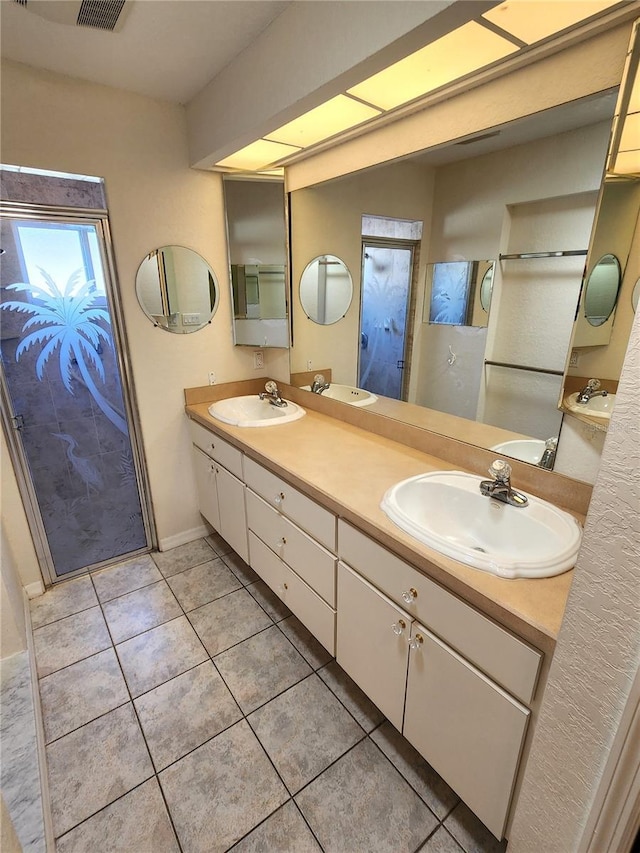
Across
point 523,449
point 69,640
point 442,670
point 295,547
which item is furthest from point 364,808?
point 69,640

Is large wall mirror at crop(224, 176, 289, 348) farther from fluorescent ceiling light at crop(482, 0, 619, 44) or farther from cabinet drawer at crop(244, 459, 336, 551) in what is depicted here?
fluorescent ceiling light at crop(482, 0, 619, 44)

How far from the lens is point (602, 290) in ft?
3.84

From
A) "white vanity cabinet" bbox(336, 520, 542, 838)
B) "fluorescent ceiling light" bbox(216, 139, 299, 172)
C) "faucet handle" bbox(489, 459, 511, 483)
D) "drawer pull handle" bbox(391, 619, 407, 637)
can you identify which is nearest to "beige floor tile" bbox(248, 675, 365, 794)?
"white vanity cabinet" bbox(336, 520, 542, 838)

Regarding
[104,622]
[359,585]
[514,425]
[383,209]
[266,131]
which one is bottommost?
[104,622]

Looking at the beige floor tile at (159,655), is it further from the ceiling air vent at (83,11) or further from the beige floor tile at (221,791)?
the ceiling air vent at (83,11)

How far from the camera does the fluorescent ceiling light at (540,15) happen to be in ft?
3.17

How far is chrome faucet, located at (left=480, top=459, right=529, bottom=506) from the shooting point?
130 centimetres

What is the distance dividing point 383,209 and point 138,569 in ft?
8.09

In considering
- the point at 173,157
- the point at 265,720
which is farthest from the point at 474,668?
the point at 173,157

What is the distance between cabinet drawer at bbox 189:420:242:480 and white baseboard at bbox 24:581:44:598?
1171 millimetres

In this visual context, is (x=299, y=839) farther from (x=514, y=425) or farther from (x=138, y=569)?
(x=138, y=569)

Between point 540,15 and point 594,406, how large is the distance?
3.44 feet

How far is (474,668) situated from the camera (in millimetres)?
1047

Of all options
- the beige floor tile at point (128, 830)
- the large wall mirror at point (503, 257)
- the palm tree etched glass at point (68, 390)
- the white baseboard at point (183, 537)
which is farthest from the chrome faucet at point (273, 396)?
the beige floor tile at point (128, 830)
